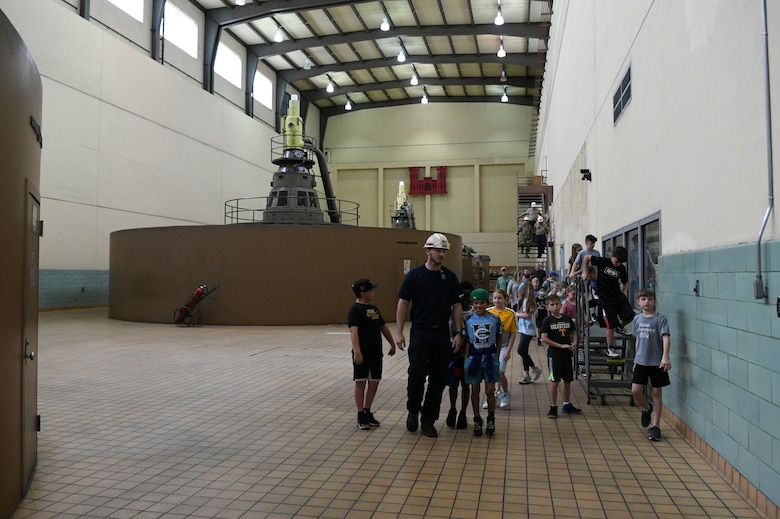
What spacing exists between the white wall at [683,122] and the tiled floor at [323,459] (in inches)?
77.9

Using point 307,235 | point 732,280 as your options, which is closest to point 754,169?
point 732,280

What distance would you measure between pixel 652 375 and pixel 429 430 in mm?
2174

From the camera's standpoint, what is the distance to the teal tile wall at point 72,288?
21.2m

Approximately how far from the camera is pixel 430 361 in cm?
611

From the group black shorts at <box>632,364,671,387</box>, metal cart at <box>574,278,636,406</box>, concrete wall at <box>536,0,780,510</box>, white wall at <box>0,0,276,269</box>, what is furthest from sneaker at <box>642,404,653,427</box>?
white wall at <box>0,0,276,269</box>

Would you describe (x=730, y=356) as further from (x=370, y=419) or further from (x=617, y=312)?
(x=370, y=419)

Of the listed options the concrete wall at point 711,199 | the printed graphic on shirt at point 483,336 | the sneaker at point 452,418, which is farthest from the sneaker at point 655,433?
the sneaker at point 452,418

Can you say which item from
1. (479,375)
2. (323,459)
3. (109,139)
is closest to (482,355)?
(479,375)

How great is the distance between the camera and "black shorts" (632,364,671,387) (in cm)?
577

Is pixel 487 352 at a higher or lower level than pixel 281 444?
higher

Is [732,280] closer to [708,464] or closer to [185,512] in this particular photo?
[708,464]

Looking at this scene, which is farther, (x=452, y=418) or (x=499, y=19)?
(x=499, y=19)

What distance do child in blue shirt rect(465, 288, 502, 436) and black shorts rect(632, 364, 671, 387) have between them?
132 cm

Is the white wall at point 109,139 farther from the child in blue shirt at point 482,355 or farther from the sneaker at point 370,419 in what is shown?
the child in blue shirt at point 482,355
